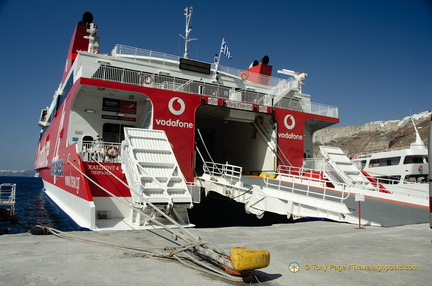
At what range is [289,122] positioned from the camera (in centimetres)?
1747

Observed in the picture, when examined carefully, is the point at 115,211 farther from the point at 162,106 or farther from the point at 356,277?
the point at 356,277

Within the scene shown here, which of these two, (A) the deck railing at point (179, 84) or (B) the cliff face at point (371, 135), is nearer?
(A) the deck railing at point (179, 84)

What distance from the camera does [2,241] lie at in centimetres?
682

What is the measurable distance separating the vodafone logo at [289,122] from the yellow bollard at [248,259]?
13.2 metres

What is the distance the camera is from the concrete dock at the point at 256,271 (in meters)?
4.64

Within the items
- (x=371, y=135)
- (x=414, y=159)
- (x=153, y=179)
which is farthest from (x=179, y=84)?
(x=371, y=135)

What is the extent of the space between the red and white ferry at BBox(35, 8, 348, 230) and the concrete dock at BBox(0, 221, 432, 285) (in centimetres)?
236

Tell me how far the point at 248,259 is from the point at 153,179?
21.1 feet

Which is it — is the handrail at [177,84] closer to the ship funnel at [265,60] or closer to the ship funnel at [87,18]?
the ship funnel at [265,60]

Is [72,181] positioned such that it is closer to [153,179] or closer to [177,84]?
[153,179]

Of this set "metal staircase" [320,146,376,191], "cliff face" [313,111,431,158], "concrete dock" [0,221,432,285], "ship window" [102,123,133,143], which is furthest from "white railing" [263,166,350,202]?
"cliff face" [313,111,431,158]

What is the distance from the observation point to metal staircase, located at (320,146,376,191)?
15.2 metres

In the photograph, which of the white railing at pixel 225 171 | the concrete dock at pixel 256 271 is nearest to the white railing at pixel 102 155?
the white railing at pixel 225 171

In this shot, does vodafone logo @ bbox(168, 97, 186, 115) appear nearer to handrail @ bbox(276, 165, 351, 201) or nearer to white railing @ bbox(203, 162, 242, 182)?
white railing @ bbox(203, 162, 242, 182)
